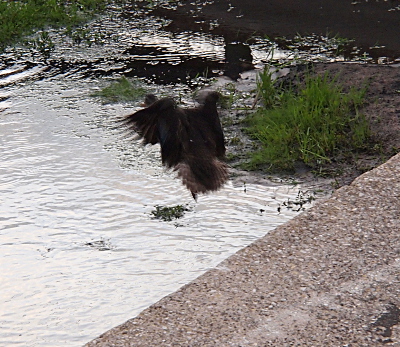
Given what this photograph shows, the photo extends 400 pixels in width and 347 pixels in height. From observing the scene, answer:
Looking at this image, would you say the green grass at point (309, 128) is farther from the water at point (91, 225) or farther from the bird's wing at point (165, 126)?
the bird's wing at point (165, 126)

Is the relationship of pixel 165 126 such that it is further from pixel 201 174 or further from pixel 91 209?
pixel 91 209

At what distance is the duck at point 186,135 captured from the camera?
429cm

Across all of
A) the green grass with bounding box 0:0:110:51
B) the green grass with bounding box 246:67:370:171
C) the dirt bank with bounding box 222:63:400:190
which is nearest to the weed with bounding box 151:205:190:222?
the dirt bank with bounding box 222:63:400:190

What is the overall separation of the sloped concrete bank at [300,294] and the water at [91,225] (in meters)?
0.44

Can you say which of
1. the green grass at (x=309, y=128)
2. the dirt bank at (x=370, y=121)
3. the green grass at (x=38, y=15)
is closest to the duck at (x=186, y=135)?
the dirt bank at (x=370, y=121)

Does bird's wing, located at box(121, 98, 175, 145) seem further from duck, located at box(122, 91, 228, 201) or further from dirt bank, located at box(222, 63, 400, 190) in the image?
dirt bank, located at box(222, 63, 400, 190)

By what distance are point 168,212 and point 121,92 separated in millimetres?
2836

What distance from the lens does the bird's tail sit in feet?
14.5

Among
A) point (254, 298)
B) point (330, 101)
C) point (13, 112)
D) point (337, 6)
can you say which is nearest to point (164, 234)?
point (254, 298)

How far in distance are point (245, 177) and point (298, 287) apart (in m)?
2.10

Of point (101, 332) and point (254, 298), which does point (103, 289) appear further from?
point (254, 298)

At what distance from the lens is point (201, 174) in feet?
14.6

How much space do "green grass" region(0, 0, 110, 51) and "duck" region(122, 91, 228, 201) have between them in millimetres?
5369

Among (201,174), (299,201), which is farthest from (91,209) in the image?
(299,201)
